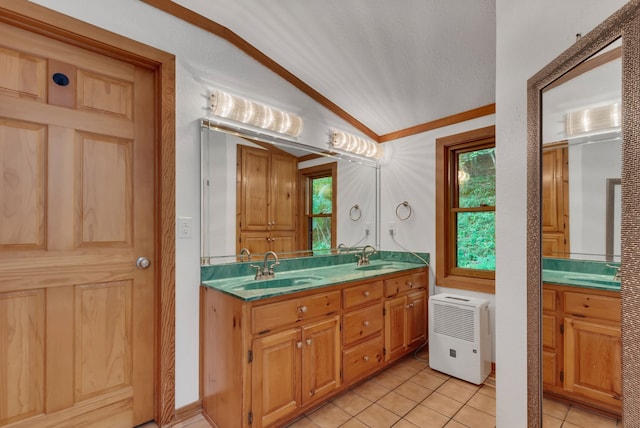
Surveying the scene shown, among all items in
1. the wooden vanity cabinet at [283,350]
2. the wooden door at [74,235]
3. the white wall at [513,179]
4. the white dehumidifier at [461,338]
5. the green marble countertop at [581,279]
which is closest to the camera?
the green marble countertop at [581,279]

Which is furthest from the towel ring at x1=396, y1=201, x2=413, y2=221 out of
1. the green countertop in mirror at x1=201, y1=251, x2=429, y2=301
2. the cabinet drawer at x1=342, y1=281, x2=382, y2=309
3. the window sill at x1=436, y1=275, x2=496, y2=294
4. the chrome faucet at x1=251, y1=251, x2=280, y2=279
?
the chrome faucet at x1=251, y1=251, x2=280, y2=279

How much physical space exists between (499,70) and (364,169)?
69.9 inches

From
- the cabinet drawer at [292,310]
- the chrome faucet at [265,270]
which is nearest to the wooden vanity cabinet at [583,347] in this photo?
the cabinet drawer at [292,310]

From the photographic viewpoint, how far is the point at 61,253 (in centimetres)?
151


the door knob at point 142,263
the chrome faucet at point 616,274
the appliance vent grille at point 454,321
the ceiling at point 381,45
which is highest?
the ceiling at point 381,45

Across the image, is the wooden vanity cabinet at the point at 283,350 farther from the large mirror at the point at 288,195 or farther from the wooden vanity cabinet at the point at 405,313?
the large mirror at the point at 288,195

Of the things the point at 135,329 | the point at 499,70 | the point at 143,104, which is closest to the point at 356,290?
the point at 135,329

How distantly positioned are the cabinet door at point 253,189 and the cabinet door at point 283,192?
0.06m

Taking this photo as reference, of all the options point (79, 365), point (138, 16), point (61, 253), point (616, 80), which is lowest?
point (79, 365)

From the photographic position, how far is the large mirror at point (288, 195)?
1.95m

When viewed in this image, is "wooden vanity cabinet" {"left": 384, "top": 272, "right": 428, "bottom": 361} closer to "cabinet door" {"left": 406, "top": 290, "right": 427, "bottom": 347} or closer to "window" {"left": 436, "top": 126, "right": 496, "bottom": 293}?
"cabinet door" {"left": 406, "top": 290, "right": 427, "bottom": 347}

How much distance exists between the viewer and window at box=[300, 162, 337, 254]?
2582 mm

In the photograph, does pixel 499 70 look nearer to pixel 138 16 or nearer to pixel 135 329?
pixel 138 16

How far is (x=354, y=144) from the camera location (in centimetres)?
294
